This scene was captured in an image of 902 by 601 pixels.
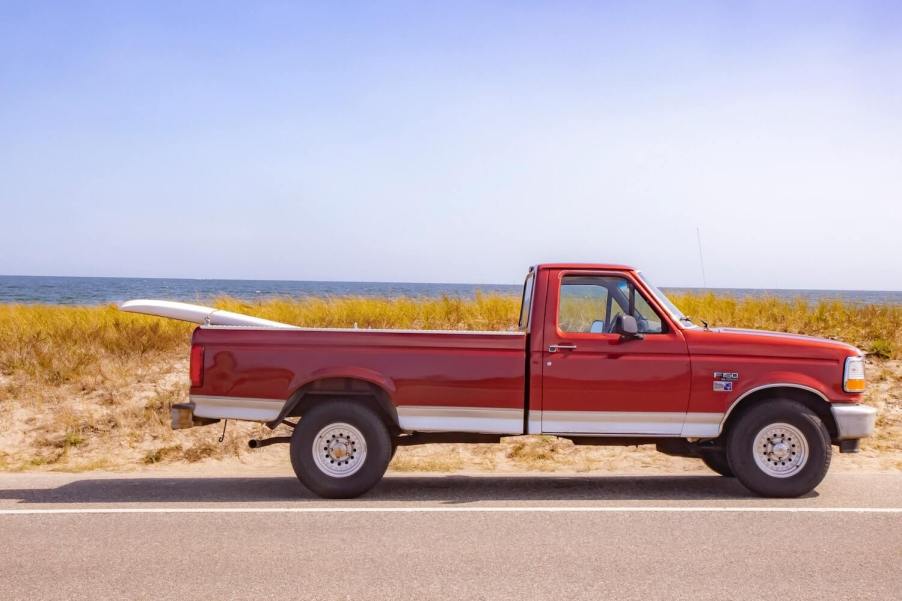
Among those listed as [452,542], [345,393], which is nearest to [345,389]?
[345,393]

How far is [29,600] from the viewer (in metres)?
4.91

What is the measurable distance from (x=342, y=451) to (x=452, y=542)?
2058 mm

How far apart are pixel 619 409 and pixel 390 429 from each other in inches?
86.5

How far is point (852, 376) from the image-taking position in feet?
26.0

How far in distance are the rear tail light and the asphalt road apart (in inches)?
41.7

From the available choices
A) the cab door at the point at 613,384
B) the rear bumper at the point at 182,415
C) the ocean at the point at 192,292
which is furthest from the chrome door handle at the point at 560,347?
the ocean at the point at 192,292

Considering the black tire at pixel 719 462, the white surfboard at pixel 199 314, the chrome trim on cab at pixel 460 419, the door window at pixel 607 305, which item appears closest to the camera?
the chrome trim on cab at pixel 460 419

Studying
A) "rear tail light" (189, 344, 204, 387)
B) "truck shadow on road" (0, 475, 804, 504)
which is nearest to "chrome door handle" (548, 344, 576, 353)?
"truck shadow on road" (0, 475, 804, 504)

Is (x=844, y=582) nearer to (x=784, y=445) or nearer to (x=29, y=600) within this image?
(x=784, y=445)

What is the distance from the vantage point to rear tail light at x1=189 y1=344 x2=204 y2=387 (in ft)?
26.2

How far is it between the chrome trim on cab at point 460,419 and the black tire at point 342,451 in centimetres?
27

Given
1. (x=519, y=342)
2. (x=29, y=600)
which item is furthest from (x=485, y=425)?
(x=29, y=600)

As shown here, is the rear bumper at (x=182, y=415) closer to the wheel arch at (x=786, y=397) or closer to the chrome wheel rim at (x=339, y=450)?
the chrome wheel rim at (x=339, y=450)

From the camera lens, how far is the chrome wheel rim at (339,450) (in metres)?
7.86
